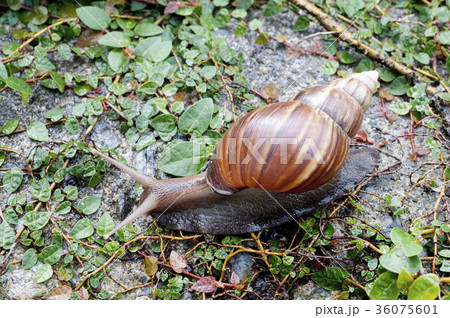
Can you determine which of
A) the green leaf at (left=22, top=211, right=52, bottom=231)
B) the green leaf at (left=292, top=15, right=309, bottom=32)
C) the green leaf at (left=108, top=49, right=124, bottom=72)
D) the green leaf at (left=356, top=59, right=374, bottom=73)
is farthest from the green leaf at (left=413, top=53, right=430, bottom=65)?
the green leaf at (left=22, top=211, right=52, bottom=231)

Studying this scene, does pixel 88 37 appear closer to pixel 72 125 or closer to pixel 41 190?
pixel 72 125

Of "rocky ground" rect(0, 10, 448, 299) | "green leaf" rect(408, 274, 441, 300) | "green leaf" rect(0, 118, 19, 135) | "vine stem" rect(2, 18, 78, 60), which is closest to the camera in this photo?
"green leaf" rect(408, 274, 441, 300)

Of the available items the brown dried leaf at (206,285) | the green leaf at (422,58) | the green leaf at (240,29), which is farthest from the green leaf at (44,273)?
the green leaf at (422,58)

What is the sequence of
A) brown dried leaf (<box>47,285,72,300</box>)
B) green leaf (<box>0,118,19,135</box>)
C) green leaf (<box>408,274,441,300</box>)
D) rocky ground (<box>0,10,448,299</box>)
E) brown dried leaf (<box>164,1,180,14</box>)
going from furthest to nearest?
brown dried leaf (<box>164,1,180,14</box>), green leaf (<box>0,118,19,135</box>), rocky ground (<box>0,10,448,299</box>), brown dried leaf (<box>47,285,72,300</box>), green leaf (<box>408,274,441,300</box>)

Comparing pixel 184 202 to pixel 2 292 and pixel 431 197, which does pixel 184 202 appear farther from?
pixel 431 197

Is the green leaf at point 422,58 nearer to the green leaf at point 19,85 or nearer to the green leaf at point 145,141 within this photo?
the green leaf at point 145,141

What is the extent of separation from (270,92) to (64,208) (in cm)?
127

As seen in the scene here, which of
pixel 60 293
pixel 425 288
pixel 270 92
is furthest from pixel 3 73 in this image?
pixel 425 288

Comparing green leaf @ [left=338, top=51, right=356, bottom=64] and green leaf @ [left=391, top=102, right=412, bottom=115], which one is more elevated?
green leaf @ [left=338, top=51, right=356, bottom=64]

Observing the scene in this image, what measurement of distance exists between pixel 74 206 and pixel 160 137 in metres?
0.56

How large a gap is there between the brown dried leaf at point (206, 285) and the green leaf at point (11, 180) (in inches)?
40.2

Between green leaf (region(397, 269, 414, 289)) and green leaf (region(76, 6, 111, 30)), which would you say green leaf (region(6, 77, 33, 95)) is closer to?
green leaf (region(76, 6, 111, 30))

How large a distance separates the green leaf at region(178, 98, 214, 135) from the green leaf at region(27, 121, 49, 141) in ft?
2.32

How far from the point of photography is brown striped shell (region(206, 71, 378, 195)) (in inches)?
70.9
